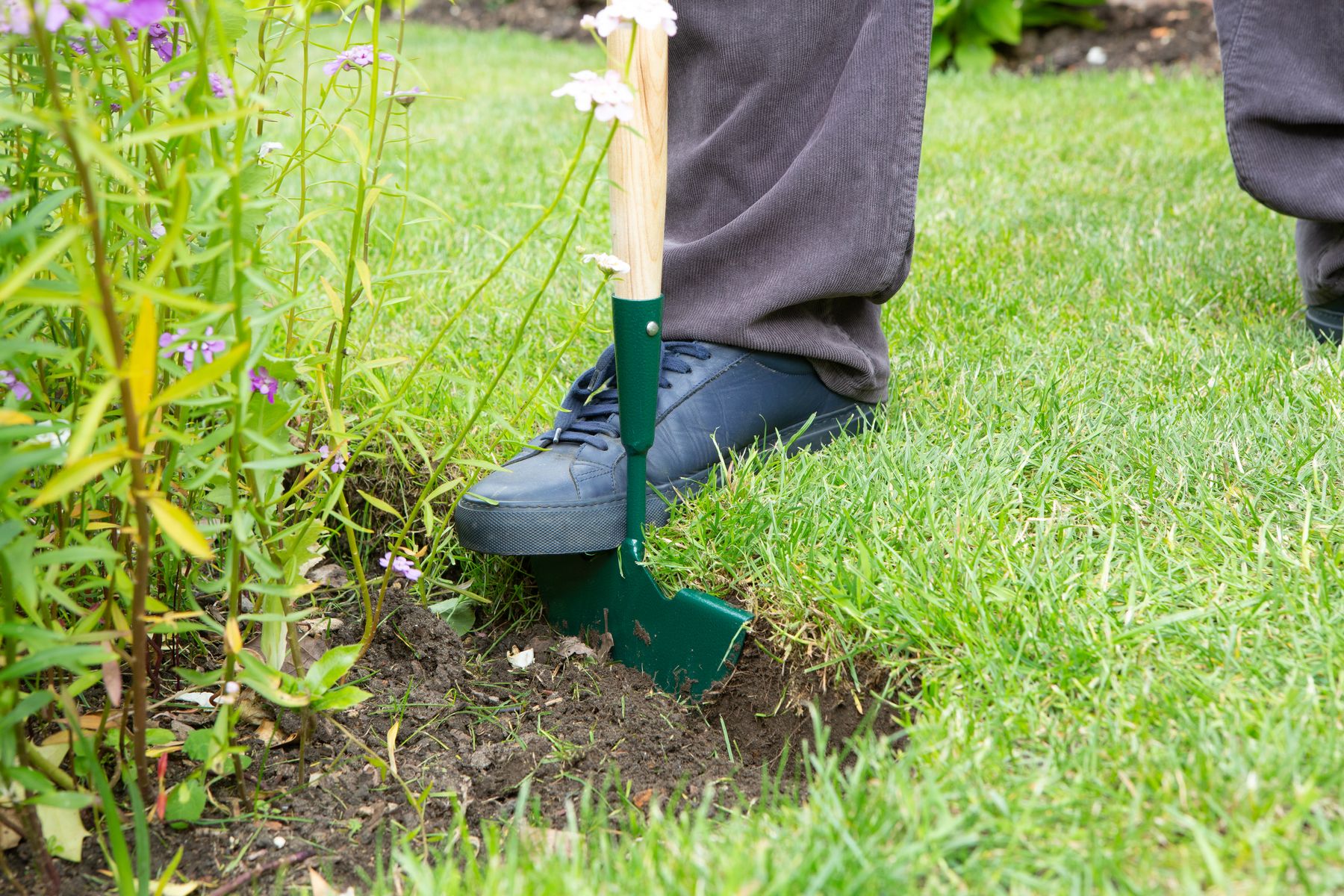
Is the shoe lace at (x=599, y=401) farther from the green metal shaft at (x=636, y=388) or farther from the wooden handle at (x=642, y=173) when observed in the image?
the wooden handle at (x=642, y=173)

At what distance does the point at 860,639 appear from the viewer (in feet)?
4.17

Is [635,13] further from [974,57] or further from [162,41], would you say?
[974,57]

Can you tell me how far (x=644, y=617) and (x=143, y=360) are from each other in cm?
80

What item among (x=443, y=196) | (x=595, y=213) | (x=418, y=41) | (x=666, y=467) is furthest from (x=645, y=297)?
(x=418, y=41)

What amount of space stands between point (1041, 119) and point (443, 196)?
Answer: 2469mm

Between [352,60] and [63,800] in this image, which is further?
[352,60]

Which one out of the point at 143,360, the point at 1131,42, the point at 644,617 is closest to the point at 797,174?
the point at 644,617

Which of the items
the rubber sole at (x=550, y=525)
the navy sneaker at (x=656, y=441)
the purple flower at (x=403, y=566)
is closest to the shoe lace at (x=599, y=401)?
the navy sneaker at (x=656, y=441)

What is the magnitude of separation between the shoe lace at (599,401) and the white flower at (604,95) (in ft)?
1.71

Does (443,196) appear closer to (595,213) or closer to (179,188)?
(595,213)

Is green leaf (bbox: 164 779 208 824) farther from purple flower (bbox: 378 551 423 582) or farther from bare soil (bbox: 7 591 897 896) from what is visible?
purple flower (bbox: 378 551 423 582)

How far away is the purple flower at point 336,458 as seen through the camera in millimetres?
1197

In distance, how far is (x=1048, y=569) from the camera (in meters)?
1.24

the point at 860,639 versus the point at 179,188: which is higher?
the point at 179,188
